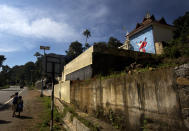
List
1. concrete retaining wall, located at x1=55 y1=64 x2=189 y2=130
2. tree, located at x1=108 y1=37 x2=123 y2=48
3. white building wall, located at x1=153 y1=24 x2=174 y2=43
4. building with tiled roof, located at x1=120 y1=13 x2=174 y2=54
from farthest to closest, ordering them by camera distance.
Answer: tree, located at x1=108 y1=37 x2=123 y2=48, white building wall, located at x1=153 y1=24 x2=174 y2=43, building with tiled roof, located at x1=120 y1=13 x2=174 y2=54, concrete retaining wall, located at x1=55 y1=64 x2=189 y2=130

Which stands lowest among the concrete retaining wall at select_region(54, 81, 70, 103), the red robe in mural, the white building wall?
the concrete retaining wall at select_region(54, 81, 70, 103)

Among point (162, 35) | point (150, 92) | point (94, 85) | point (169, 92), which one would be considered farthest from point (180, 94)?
point (162, 35)

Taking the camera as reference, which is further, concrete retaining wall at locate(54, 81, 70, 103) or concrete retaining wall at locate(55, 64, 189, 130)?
concrete retaining wall at locate(54, 81, 70, 103)

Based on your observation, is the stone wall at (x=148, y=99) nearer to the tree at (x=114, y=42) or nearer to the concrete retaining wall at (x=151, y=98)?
the concrete retaining wall at (x=151, y=98)

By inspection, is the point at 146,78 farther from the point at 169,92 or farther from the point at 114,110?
the point at 114,110

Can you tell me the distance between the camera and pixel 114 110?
4668 mm

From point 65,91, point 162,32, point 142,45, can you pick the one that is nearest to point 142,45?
point 142,45

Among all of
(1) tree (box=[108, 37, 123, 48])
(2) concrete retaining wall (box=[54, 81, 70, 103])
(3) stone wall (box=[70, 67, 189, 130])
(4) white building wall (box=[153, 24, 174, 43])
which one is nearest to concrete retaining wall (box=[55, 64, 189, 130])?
(3) stone wall (box=[70, 67, 189, 130])

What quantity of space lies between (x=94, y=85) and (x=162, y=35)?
1450 centimetres

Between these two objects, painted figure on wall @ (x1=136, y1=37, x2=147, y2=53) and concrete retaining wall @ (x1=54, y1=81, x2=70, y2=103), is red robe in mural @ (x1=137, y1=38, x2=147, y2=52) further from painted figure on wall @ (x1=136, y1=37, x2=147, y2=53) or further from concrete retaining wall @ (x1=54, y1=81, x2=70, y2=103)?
concrete retaining wall @ (x1=54, y1=81, x2=70, y2=103)

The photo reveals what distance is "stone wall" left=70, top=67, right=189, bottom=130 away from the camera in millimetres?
2562

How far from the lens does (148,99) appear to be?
3.25m

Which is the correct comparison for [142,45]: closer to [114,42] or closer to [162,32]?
[162,32]

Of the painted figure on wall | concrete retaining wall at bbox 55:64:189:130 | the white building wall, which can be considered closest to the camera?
concrete retaining wall at bbox 55:64:189:130
